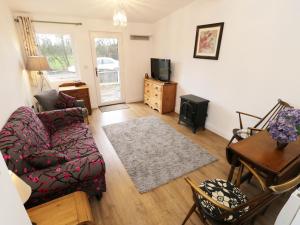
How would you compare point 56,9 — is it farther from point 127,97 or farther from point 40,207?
point 40,207

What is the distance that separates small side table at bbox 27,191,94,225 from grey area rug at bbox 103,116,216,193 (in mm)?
828

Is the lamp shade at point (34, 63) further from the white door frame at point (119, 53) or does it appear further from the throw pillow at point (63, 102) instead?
the white door frame at point (119, 53)

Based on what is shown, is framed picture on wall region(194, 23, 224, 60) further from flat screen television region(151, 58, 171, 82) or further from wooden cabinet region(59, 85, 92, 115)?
wooden cabinet region(59, 85, 92, 115)

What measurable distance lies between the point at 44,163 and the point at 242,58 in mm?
3079

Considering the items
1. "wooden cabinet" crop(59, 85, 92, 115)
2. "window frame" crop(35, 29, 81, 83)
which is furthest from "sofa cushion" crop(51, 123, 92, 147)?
"window frame" crop(35, 29, 81, 83)

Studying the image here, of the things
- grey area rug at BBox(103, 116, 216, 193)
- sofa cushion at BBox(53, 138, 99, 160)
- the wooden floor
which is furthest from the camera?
grey area rug at BBox(103, 116, 216, 193)

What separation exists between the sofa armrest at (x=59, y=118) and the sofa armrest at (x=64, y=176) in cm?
128

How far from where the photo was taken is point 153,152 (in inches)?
109

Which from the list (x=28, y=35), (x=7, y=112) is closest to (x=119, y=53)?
(x=28, y=35)

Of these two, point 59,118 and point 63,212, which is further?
point 59,118

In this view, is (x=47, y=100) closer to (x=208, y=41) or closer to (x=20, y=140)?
(x=20, y=140)

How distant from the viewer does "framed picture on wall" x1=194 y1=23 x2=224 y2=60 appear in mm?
2991

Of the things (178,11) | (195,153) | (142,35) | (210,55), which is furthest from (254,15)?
(142,35)

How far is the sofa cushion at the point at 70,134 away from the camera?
2252 mm
